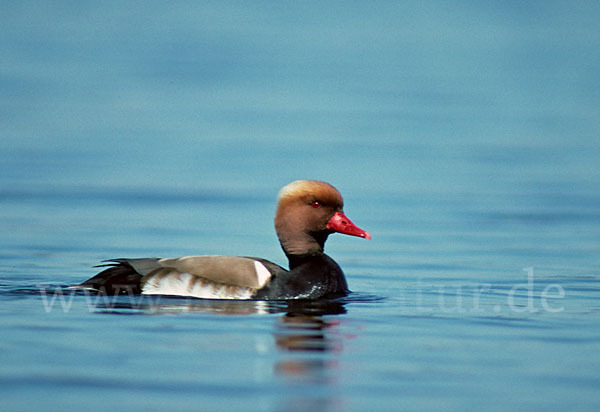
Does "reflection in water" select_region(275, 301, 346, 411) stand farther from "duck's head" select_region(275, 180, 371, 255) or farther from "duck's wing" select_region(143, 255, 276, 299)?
"duck's head" select_region(275, 180, 371, 255)

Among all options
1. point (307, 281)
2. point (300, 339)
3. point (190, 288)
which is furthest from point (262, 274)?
point (300, 339)

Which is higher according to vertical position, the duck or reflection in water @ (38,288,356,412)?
the duck

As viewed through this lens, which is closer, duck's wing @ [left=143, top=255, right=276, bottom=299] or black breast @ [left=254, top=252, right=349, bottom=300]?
duck's wing @ [left=143, top=255, right=276, bottom=299]

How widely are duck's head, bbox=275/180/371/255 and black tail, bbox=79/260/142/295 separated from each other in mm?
1339

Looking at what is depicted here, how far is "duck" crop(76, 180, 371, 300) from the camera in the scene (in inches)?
372

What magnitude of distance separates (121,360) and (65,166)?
13365 millimetres

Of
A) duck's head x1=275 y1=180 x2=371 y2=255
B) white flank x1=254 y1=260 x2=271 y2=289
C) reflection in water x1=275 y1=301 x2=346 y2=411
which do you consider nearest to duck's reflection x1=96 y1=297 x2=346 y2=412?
reflection in water x1=275 y1=301 x2=346 y2=411

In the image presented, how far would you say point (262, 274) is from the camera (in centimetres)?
958

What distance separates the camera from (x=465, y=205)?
1673 cm

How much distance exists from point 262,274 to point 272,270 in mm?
143

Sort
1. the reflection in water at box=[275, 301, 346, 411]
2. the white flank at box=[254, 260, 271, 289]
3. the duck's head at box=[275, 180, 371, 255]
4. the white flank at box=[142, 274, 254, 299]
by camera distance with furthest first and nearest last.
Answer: the duck's head at box=[275, 180, 371, 255] < the white flank at box=[254, 260, 271, 289] < the white flank at box=[142, 274, 254, 299] < the reflection in water at box=[275, 301, 346, 411]

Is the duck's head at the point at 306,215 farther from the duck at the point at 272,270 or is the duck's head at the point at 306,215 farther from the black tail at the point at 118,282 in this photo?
the black tail at the point at 118,282

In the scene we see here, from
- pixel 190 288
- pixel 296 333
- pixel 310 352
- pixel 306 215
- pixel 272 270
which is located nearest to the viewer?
pixel 310 352

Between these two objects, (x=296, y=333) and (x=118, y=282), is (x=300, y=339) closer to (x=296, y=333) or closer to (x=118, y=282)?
(x=296, y=333)
